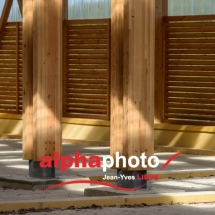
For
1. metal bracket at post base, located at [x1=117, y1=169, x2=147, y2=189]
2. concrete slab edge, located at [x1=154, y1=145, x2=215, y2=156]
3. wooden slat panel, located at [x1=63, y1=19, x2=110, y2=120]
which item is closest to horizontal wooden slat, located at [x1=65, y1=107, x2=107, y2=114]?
wooden slat panel, located at [x1=63, y1=19, x2=110, y2=120]

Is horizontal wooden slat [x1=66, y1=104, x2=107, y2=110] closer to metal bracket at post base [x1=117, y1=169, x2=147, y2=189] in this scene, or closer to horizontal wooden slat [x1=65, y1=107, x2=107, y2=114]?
horizontal wooden slat [x1=65, y1=107, x2=107, y2=114]

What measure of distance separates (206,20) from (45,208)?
710cm

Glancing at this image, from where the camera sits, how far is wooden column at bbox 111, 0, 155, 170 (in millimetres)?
9047

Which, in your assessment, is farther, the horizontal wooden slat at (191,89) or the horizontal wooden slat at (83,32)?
the horizontal wooden slat at (83,32)

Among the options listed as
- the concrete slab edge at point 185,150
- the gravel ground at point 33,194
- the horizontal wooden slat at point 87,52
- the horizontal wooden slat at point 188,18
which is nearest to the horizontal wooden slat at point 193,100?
the concrete slab edge at point 185,150

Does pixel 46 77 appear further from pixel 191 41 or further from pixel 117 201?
pixel 191 41

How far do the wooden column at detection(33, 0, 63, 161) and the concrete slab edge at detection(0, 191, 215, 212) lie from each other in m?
1.87

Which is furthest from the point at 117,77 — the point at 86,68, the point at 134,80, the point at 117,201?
the point at 86,68

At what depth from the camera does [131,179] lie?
9.23m

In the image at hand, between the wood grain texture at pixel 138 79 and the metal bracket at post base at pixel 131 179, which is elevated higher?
the wood grain texture at pixel 138 79

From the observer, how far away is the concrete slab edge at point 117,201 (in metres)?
8.28

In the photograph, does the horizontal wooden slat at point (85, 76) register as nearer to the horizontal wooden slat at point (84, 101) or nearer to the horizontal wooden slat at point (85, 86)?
the horizontal wooden slat at point (85, 86)

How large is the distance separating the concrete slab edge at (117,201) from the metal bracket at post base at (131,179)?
0.49 metres

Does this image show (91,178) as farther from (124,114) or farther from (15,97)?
(15,97)
